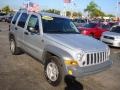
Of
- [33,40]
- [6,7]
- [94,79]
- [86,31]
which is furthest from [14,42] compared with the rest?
[6,7]

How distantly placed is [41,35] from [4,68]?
1902 mm

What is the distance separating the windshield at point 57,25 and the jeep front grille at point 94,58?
162 cm

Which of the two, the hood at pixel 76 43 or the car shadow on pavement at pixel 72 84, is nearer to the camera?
the hood at pixel 76 43

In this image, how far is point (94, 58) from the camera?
246 inches

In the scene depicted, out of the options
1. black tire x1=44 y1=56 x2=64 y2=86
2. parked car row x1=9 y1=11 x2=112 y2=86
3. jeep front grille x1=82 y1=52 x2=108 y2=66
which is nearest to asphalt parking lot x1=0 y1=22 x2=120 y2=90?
black tire x1=44 y1=56 x2=64 y2=86

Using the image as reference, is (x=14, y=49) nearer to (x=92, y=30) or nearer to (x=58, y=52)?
(x=58, y=52)

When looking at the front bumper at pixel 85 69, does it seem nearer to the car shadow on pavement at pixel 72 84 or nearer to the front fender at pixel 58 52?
the front fender at pixel 58 52

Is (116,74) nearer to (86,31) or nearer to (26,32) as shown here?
(26,32)

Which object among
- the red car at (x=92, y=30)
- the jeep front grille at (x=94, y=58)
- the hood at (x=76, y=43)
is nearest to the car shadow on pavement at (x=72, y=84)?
the jeep front grille at (x=94, y=58)

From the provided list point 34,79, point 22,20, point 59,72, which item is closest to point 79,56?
point 59,72

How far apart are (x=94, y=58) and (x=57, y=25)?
2.07m

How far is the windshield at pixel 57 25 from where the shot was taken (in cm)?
740

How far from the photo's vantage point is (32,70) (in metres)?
7.88

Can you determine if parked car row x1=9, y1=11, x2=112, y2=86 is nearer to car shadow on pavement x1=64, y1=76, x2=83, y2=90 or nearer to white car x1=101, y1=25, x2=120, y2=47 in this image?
car shadow on pavement x1=64, y1=76, x2=83, y2=90
